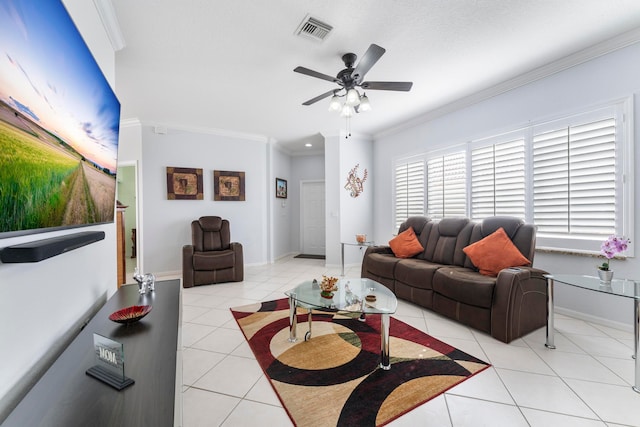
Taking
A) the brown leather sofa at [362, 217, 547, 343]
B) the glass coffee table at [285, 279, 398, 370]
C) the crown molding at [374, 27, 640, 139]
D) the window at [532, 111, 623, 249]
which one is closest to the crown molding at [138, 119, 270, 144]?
the crown molding at [374, 27, 640, 139]

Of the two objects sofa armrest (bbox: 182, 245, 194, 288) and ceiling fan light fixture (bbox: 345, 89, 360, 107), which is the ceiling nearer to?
ceiling fan light fixture (bbox: 345, 89, 360, 107)

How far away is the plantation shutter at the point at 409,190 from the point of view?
4.61 m

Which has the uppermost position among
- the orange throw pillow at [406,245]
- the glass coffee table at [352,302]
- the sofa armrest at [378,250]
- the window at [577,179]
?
the window at [577,179]

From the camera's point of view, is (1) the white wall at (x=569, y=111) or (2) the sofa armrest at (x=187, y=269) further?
(2) the sofa armrest at (x=187, y=269)

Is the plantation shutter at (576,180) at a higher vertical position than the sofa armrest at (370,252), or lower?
higher

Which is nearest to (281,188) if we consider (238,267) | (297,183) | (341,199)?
(297,183)

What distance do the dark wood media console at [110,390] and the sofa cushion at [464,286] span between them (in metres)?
2.46

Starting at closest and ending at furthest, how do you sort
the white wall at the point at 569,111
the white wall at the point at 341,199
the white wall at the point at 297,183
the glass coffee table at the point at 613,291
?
the glass coffee table at the point at 613,291 → the white wall at the point at 569,111 → the white wall at the point at 341,199 → the white wall at the point at 297,183

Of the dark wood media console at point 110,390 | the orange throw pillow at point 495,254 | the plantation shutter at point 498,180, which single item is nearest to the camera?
the dark wood media console at point 110,390

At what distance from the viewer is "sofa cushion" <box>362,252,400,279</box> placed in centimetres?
346

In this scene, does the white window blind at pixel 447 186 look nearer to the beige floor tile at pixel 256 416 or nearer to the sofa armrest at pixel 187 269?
the beige floor tile at pixel 256 416

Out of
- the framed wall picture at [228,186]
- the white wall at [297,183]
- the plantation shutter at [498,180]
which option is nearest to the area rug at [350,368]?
the plantation shutter at [498,180]

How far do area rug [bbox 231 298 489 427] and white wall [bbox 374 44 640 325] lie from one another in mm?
1714

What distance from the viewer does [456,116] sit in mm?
3980
